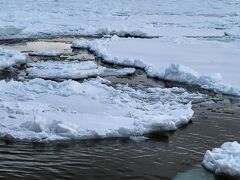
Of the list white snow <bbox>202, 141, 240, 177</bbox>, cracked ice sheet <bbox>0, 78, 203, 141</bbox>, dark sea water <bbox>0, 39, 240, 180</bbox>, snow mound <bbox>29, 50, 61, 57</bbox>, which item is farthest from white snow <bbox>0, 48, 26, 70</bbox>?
white snow <bbox>202, 141, 240, 177</bbox>

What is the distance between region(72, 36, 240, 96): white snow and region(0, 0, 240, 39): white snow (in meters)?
5.21

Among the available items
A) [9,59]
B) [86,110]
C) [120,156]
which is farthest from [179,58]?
[120,156]

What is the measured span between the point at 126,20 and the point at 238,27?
7.83m

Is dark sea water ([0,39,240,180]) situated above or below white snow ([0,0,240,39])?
below

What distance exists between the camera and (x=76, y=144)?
888cm

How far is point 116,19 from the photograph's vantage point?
34.9 metres

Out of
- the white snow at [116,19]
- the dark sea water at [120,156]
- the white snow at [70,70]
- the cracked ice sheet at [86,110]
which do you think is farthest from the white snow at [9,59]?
the dark sea water at [120,156]

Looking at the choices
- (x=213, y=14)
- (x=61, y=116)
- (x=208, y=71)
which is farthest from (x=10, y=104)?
(x=213, y=14)

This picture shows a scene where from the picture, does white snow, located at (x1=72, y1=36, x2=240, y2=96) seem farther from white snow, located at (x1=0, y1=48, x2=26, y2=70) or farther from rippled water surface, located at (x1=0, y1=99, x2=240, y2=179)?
rippled water surface, located at (x1=0, y1=99, x2=240, y2=179)

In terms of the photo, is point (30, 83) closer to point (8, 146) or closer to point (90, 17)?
point (8, 146)

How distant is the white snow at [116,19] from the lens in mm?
28275

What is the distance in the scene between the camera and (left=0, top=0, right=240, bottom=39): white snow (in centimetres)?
2828

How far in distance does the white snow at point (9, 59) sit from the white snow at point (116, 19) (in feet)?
24.6

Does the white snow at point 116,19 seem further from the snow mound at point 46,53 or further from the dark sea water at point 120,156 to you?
the dark sea water at point 120,156
